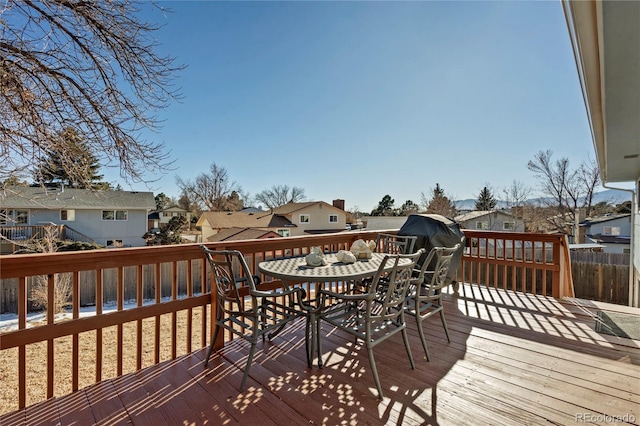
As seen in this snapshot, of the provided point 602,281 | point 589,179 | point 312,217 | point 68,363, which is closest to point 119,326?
point 68,363

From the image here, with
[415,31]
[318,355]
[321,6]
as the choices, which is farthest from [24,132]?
[415,31]

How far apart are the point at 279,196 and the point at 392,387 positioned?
3623cm

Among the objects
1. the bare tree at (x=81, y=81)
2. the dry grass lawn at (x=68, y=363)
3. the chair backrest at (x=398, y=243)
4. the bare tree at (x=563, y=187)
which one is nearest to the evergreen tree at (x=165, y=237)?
the dry grass lawn at (x=68, y=363)

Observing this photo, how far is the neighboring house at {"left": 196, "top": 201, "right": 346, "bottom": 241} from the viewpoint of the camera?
21797 millimetres

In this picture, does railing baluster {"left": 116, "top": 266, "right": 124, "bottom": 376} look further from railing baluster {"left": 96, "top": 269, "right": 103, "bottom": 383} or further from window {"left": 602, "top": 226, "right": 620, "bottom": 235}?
window {"left": 602, "top": 226, "right": 620, "bottom": 235}

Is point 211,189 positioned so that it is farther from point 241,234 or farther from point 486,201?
point 486,201

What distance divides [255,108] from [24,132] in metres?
9.48

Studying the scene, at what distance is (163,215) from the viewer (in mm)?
33844

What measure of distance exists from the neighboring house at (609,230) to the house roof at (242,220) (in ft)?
64.5

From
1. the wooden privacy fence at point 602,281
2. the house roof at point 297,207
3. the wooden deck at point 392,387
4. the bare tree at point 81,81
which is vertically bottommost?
the wooden privacy fence at point 602,281

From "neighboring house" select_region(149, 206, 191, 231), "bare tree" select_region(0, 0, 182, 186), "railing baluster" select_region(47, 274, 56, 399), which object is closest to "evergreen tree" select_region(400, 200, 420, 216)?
"neighboring house" select_region(149, 206, 191, 231)

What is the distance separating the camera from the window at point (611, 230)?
18.5m

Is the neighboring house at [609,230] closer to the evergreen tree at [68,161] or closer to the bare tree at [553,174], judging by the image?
the bare tree at [553,174]

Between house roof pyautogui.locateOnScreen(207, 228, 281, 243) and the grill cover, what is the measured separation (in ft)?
43.3
